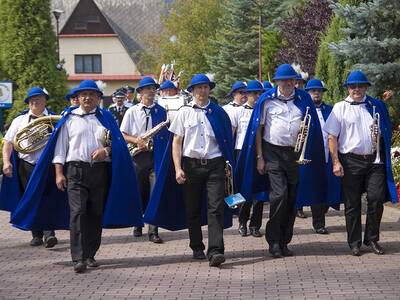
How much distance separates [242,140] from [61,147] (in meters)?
3.95

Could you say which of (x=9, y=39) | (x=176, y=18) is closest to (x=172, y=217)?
(x=9, y=39)

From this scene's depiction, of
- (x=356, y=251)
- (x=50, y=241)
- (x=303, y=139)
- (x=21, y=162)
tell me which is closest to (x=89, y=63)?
(x=21, y=162)

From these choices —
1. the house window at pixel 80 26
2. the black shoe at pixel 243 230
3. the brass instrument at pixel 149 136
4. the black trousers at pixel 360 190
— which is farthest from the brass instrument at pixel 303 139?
the house window at pixel 80 26

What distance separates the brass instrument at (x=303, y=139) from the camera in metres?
10.4

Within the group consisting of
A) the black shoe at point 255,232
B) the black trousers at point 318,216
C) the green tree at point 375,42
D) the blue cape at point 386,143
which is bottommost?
the black shoe at point 255,232

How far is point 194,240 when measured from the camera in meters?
10.5

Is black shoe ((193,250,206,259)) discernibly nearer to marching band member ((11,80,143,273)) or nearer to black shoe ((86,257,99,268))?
marching band member ((11,80,143,273))

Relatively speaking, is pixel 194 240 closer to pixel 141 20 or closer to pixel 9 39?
pixel 9 39

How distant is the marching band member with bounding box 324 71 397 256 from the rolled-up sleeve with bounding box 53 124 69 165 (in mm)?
2845

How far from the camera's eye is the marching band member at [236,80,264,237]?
40.5ft

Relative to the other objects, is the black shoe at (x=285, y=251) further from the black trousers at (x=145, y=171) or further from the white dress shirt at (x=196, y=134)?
the black trousers at (x=145, y=171)

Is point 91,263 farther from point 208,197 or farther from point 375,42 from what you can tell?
point 375,42

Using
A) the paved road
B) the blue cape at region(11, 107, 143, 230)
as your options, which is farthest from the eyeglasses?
the blue cape at region(11, 107, 143, 230)

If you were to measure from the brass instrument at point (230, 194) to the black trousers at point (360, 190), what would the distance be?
1.24 m
